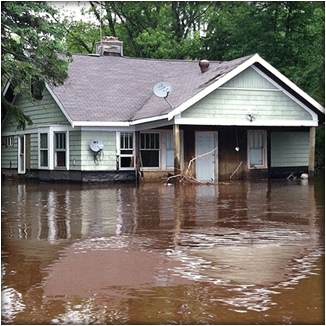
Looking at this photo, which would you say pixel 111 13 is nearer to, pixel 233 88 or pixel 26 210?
pixel 233 88

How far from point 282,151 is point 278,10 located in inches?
386

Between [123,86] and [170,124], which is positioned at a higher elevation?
[123,86]

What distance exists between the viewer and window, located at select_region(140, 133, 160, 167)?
25.8 meters

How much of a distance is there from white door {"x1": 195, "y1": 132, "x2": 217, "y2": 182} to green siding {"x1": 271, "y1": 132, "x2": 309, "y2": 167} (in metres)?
3.29

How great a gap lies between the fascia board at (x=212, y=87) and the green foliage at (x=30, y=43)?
524cm

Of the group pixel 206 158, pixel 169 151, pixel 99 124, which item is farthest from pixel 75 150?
pixel 206 158

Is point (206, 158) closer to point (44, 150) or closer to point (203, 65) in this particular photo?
point (203, 65)

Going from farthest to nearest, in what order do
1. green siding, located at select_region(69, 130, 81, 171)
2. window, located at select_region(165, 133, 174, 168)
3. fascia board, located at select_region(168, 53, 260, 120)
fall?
window, located at select_region(165, 133, 174, 168)
green siding, located at select_region(69, 130, 81, 171)
fascia board, located at select_region(168, 53, 260, 120)

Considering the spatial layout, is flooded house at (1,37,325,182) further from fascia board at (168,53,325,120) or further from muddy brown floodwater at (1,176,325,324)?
muddy brown floodwater at (1,176,325,324)

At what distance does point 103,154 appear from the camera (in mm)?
25000

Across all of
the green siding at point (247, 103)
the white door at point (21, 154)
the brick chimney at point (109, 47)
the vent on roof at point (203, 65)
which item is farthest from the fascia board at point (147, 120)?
the brick chimney at point (109, 47)

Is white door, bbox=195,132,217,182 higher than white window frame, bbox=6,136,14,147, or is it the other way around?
white window frame, bbox=6,136,14,147

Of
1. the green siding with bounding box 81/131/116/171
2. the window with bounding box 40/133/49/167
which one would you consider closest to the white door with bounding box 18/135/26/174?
the window with bounding box 40/133/49/167

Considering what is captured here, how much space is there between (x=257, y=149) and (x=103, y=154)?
698 centimetres
